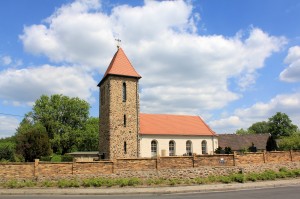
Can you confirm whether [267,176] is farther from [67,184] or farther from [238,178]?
[67,184]

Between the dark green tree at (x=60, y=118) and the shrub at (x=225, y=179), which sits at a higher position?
the dark green tree at (x=60, y=118)

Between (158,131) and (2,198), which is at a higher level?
(158,131)

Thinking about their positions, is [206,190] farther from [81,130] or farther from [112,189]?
[81,130]

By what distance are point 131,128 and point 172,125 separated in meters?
9.23

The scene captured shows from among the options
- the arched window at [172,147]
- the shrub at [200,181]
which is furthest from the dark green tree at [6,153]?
the shrub at [200,181]

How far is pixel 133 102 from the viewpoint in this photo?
36.0 meters

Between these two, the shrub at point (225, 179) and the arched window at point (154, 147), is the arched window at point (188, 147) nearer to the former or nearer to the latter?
the arched window at point (154, 147)

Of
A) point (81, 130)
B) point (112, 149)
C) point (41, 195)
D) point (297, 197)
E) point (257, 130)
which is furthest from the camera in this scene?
point (257, 130)

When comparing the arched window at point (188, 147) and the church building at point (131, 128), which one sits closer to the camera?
the church building at point (131, 128)

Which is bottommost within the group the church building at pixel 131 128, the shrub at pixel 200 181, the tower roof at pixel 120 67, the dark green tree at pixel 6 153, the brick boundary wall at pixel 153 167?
the shrub at pixel 200 181

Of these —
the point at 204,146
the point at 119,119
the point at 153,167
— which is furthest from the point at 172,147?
the point at 153,167

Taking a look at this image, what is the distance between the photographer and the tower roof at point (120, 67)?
1412 inches

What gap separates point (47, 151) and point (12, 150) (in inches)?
174

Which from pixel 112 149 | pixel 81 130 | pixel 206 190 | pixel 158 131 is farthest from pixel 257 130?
pixel 206 190
